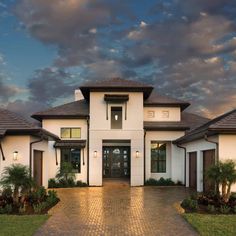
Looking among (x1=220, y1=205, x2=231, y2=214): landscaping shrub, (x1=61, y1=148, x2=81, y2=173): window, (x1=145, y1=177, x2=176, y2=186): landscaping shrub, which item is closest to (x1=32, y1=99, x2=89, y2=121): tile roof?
(x1=61, y1=148, x2=81, y2=173): window

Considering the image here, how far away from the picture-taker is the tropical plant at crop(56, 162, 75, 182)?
24984 millimetres

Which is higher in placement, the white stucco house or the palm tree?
the white stucco house

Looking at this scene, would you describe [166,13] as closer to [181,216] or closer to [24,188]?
[181,216]

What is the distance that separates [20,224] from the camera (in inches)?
462

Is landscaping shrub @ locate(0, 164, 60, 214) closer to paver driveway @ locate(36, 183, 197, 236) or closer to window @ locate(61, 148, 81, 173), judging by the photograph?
paver driveway @ locate(36, 183, 197, 236)

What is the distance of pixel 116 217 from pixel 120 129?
12811mm

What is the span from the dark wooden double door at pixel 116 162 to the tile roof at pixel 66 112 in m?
4.72

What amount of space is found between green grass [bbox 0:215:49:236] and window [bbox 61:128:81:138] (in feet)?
44.1

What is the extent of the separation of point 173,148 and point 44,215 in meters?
15.0

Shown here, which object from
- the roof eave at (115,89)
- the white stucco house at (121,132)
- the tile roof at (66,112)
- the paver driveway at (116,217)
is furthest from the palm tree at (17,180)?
the tile roof at (66,112)

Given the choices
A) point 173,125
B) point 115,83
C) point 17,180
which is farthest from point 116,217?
point 173,125

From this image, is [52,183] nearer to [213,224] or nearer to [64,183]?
[64,183]

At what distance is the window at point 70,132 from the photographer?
86.8ft

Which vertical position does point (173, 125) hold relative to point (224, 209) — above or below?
above
